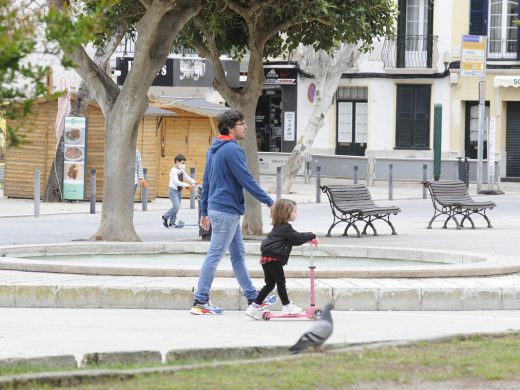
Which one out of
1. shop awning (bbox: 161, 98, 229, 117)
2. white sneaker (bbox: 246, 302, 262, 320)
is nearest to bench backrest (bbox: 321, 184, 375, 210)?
white sneaker (bbox: 246, 302, 262, 320)

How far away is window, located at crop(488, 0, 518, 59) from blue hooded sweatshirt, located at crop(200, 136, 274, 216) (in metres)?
35.6

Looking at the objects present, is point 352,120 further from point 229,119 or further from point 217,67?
point 229,119

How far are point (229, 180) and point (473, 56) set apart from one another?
27926 mm

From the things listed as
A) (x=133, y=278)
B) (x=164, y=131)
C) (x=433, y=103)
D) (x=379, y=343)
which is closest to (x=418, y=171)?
(x=433, y=103)

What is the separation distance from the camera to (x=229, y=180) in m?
12.3

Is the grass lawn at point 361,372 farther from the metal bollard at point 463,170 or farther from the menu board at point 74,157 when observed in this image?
the metal bollard at point 463,170

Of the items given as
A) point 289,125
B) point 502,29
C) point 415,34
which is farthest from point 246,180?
point 289,125

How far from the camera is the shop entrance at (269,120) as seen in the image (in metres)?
51.3

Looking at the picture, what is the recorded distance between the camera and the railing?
46750 mm

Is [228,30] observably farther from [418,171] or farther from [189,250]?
[418,171]

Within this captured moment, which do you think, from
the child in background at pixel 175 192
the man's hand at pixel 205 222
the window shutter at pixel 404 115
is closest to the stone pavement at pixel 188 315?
the man's hand at pixel 205 222

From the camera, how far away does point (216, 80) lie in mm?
21750

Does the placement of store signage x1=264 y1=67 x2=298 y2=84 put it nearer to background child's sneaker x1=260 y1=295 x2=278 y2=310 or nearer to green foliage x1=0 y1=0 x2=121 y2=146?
background child's sneaker x1=260 y1=295 x2=278 y2=310

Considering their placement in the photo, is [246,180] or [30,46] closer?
[30,46]
